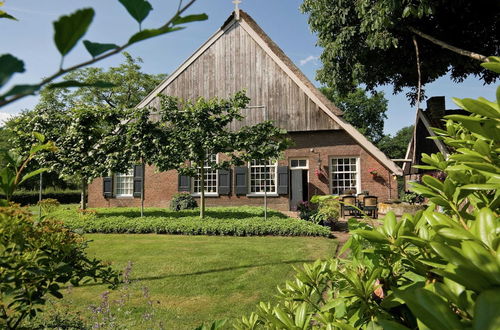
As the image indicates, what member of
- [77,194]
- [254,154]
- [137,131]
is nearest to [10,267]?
[254,154]

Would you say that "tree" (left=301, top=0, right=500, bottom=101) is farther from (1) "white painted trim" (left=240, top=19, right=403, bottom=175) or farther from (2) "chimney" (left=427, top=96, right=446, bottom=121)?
(1) "white painted trim" (left=240, top=19, right=403, bottom=175)

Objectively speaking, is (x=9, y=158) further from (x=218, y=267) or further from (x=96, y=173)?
(x=96, y=173)

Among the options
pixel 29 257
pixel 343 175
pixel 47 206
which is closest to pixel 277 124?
pixel 343 175

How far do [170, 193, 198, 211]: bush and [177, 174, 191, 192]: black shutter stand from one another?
0.46 meters

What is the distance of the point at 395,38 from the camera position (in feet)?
30.1

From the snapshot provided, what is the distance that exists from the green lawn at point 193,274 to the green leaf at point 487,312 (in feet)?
10.1

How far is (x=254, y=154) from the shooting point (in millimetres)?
12125

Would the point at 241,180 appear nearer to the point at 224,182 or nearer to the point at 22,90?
the point at 224,182

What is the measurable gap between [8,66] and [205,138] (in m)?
11.6

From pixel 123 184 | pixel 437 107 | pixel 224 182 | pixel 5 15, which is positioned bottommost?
pixel 123 184

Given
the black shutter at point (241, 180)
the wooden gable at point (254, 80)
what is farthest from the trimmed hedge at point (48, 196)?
the black shutter at point (241, 180)

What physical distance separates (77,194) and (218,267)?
28.2 metres

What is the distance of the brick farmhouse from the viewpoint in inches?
574

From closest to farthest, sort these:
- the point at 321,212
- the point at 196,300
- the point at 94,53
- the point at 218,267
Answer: the point at 94,53 → the point at 196,300 → the point at 218,267 → the point at 321,212
